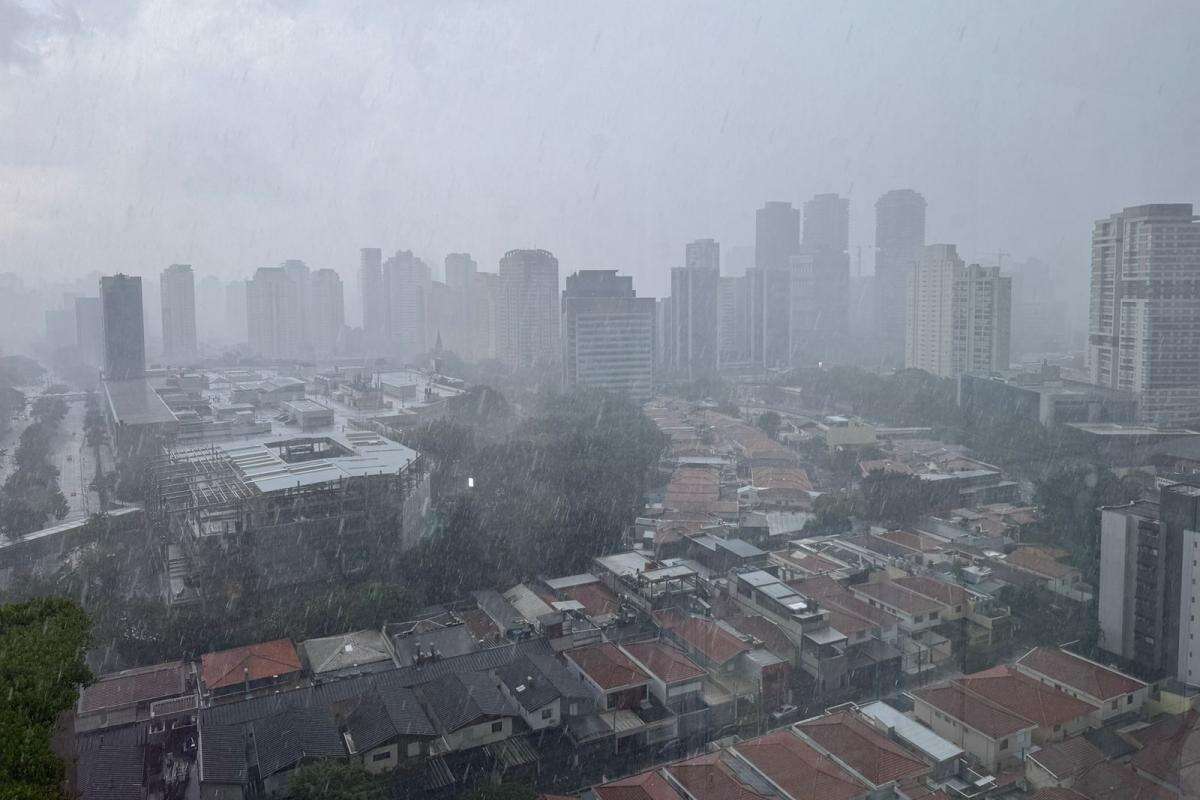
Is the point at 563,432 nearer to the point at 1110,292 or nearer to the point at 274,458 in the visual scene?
the point at 274,458

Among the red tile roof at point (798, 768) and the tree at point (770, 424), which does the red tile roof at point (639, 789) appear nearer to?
the red tile roof at point (798, 768)

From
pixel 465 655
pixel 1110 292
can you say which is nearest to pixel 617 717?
pixel 465 655

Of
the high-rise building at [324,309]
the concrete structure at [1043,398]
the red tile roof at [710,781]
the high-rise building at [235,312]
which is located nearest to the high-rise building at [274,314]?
the high-rise building at [324,309]

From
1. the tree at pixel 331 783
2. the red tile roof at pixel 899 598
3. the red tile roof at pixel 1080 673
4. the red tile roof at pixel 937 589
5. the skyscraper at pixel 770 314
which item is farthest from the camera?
the skyscraper at pixel 770 314

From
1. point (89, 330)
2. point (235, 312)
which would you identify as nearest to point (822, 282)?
point (235, 312)

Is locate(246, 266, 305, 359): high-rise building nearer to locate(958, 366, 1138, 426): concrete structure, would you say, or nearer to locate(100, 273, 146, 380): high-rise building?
locate(100, 273, 146, 380): high-rise building
